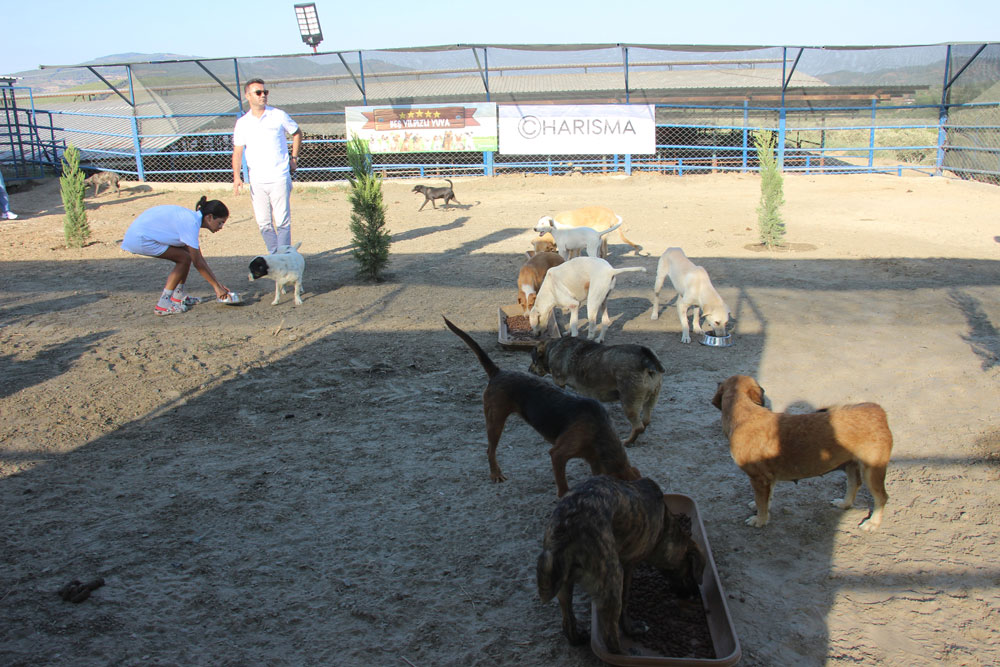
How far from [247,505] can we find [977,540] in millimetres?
3927

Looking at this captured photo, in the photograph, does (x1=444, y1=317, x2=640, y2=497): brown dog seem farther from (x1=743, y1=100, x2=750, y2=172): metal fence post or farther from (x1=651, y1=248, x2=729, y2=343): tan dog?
(x1=743, y1=100, x2=750, y2=172): metal fence post

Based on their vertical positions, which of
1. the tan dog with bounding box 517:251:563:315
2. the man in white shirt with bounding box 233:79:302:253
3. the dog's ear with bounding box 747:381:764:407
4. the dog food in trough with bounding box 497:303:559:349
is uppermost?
the man in white shirt with bounding box 233:79:302:253

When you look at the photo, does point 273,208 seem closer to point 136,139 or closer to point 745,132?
point 136,139

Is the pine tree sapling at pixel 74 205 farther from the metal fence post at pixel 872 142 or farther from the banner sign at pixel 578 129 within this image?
the metal fence post at pixel 872 142

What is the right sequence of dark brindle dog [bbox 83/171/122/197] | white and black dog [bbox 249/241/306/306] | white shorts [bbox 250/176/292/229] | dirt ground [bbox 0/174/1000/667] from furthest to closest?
1. dark brindle dog [bbox 83/171/122/197]
2. white shorts [bbox 250/176/292/229]
3. white and black dog [bbox 249/241/306/306]
4. dirt ground [bbox 0/174/1000/667]

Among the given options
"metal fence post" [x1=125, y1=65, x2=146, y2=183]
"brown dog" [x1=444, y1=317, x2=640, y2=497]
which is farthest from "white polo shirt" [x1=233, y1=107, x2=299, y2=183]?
"metal fence post" [x1=125, y1=65, x2=146, y2=183]

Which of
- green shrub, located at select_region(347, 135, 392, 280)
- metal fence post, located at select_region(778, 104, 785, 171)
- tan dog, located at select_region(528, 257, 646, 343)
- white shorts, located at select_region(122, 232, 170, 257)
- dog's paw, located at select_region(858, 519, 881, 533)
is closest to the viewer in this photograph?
dog's paw, located at select_region(858, 519, 881, 533)

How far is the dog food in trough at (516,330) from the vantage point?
6500 millimetres

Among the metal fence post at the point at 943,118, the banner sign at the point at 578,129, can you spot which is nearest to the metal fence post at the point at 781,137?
the banner sign at the point at 578,129

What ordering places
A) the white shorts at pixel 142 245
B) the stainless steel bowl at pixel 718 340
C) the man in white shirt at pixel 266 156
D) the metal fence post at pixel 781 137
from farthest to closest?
the metal fence post at pixel 781 137
the man in white shirt at pixel 266 156
the white shorts at pixel 142 245
the stainless steel bowl at pixel 718 340

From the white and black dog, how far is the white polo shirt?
1.06 meters

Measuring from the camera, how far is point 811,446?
3.50m

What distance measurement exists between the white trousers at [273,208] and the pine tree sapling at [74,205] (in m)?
4.76

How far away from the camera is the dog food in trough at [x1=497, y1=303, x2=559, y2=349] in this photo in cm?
650
